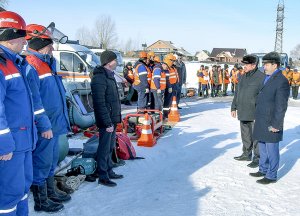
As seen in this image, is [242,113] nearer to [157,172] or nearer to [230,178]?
[230,178]

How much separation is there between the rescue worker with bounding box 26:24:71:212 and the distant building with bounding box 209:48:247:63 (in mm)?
75637

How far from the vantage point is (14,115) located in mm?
3027

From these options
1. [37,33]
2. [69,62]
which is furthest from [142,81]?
[37,33]

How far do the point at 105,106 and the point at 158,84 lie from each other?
5.18 meters

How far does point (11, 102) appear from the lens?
3.02m

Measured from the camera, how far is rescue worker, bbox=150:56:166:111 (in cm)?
995

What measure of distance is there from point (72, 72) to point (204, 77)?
30.0ft

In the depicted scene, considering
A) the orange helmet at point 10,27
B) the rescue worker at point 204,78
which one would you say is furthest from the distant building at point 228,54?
the orange helmet at point 10,27

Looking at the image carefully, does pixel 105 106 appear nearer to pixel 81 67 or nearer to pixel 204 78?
pixel 81 67

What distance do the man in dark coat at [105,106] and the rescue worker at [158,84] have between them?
4827 millimetres

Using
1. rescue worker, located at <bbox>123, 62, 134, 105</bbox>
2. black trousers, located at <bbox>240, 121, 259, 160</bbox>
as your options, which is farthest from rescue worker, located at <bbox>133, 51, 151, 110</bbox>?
rescue worker, located at <bbox>123, 62, 134, 105</bbox>

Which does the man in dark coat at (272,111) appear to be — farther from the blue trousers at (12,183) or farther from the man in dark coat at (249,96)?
the blue trousers at (12,183)

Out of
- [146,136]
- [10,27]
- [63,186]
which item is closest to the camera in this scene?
[10,27]

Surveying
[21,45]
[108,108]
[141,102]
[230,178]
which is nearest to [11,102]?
[21,45]
